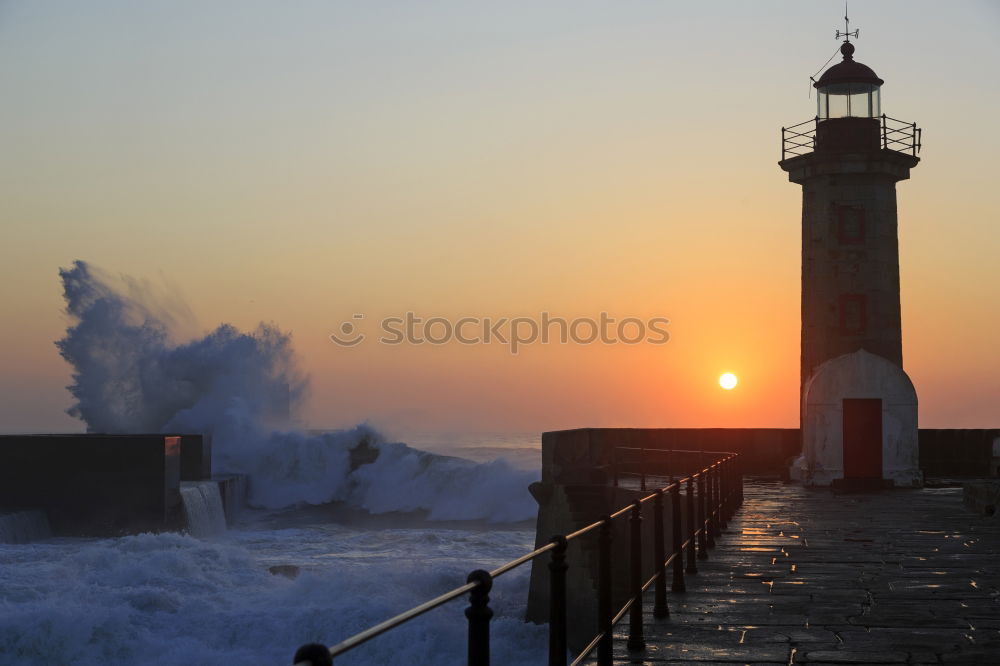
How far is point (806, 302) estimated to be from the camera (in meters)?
23.1

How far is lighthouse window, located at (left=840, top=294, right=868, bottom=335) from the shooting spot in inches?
888

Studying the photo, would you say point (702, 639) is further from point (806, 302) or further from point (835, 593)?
point (806, 302)

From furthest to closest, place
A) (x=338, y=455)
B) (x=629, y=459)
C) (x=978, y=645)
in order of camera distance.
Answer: (x=338, y=455) < (x=629, y=459) < (x=978, y=645)

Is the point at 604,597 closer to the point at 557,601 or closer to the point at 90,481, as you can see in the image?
the point at 557,601

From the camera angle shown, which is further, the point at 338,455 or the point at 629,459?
the point at 338,455

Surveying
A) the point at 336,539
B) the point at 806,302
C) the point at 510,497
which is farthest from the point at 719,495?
the point at 510,497

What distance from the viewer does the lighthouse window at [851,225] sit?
2262 centimetres

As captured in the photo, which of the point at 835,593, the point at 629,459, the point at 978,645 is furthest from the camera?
the point at 629,459

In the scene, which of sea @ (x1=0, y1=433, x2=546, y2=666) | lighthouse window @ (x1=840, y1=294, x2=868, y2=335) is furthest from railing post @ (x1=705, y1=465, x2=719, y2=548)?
lighthouse window @ (x1=840, y1=294, x2=868, y2=335)

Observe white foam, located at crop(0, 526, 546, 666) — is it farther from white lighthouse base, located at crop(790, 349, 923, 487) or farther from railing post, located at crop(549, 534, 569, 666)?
railing post, located at crop(549, 534, 569, 666)

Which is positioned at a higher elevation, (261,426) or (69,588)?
(261,426)

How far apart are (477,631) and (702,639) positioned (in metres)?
3.78

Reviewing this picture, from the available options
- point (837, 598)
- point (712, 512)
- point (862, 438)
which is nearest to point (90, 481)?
point (712, 512)

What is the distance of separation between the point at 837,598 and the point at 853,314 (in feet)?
49.8
